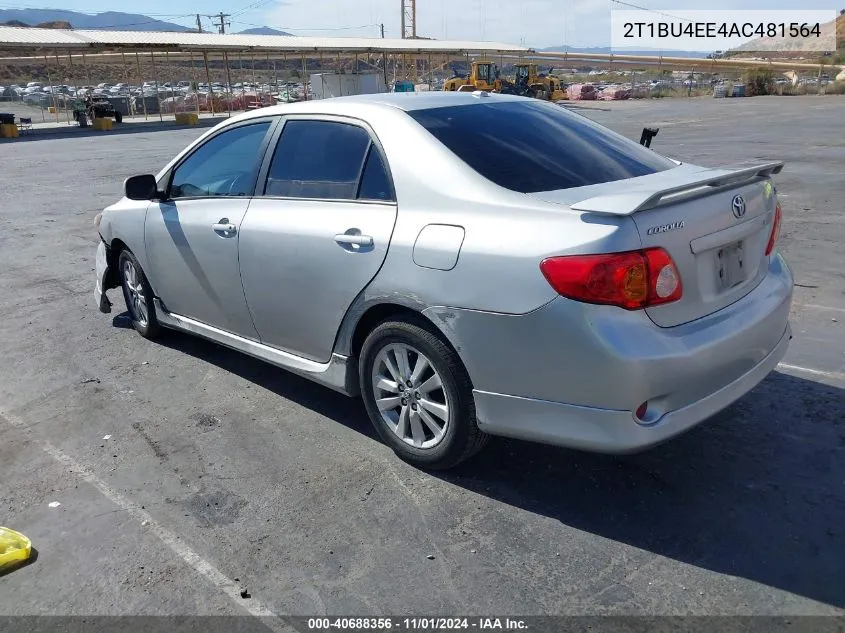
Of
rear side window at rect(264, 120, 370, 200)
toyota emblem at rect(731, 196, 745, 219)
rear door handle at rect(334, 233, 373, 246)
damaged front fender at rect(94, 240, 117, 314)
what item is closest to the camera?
toyota emblem at rect(731, 196, 745, 219)

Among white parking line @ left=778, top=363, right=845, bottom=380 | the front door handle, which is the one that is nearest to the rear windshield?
the front door handle

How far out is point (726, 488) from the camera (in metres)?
3.29

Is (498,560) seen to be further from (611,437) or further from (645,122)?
(645,122)

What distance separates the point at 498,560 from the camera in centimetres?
291

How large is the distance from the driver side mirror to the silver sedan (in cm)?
44

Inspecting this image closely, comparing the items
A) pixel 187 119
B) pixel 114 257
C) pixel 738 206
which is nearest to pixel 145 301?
pixel 114 257

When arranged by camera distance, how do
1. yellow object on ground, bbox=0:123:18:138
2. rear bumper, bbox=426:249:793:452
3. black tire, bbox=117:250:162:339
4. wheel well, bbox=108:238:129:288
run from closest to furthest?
rear bumper, bbox=426:249:793:452 → black tire, bbox=117:250:162:339 → wheel well, bbox=108:238:129:288 → yellow object on ground, bbox=0:123:18:138

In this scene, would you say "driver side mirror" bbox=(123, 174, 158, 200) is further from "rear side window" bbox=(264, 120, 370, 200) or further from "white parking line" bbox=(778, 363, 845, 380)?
"white parking line" bbox=(778, 363, 845, 380)

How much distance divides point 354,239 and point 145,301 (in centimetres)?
256

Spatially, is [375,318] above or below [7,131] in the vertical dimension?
below

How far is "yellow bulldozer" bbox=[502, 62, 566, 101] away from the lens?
45094 mm

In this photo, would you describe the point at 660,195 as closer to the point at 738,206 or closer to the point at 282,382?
the point at 738,206

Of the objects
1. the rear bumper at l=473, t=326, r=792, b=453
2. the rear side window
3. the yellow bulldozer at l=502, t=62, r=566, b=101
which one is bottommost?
the rear bumper at l=473, t=326, r=792, b=453

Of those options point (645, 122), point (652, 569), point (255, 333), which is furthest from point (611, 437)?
point (645, 122)
